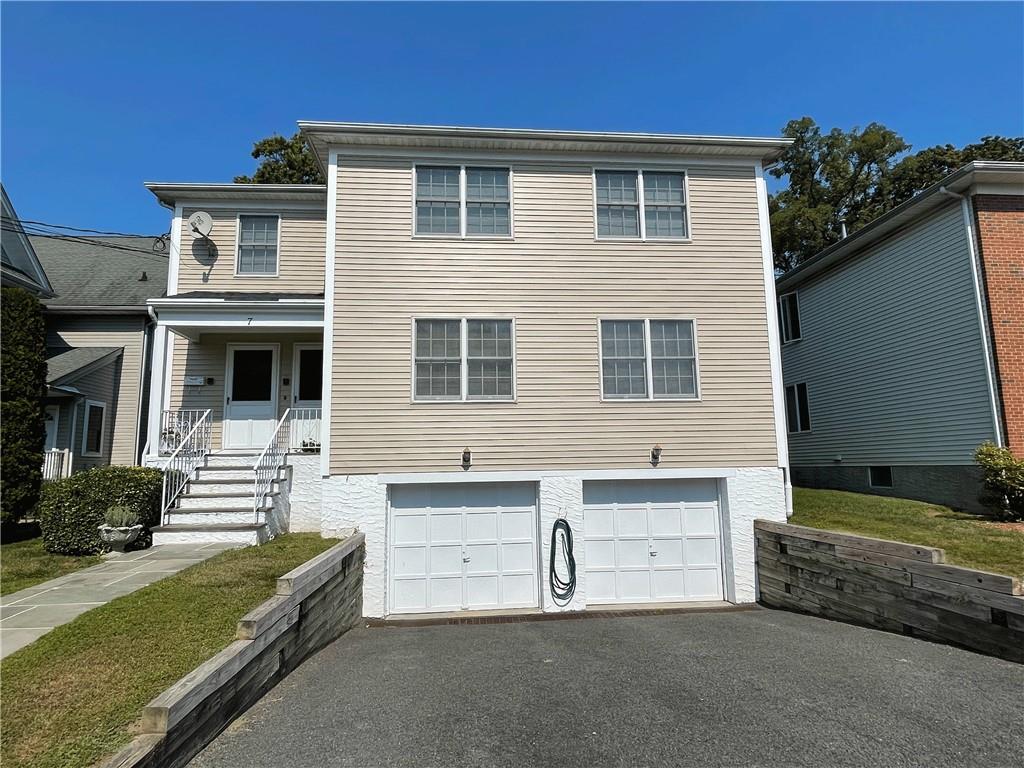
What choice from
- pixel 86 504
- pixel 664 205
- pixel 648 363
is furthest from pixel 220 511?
pixel 664 205

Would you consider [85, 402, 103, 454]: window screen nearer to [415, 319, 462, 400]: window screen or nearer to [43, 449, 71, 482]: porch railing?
[43, 449, 71, 482]: porch railing

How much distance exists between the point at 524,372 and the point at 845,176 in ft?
80.4

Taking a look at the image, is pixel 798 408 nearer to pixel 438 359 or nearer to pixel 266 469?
pixel 438 359

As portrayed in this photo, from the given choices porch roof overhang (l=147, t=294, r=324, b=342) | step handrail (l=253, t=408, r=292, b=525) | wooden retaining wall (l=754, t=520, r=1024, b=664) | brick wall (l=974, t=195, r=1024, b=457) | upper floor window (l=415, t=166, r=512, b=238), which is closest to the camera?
wooden retaining wall (l=754, t=520, r=1024, b=664)

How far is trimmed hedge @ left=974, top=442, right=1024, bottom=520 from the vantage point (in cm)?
966

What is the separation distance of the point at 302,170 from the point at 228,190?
507 inches

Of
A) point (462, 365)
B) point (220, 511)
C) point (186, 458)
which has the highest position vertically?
point (462, 365)

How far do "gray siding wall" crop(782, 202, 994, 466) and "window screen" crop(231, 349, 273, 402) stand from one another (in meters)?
13.7

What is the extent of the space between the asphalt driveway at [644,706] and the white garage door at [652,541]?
7.97ft

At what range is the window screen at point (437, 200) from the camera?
985cm

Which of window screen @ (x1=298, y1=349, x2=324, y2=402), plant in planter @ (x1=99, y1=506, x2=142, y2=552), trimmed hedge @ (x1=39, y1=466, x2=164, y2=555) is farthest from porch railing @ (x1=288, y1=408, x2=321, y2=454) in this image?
plant in planter @ (x1=99, y1=506, x2=142, y2=552)

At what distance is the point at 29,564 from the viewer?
7582 millimetres

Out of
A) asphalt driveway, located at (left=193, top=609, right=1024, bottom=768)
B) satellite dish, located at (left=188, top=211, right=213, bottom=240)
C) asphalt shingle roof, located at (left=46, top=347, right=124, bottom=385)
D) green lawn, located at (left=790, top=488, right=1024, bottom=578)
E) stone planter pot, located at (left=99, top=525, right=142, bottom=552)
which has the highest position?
satellite dish, located at (left=188, top=211, right=213, bottom=240)

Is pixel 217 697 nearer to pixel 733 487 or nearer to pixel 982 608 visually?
pixel 982 608
